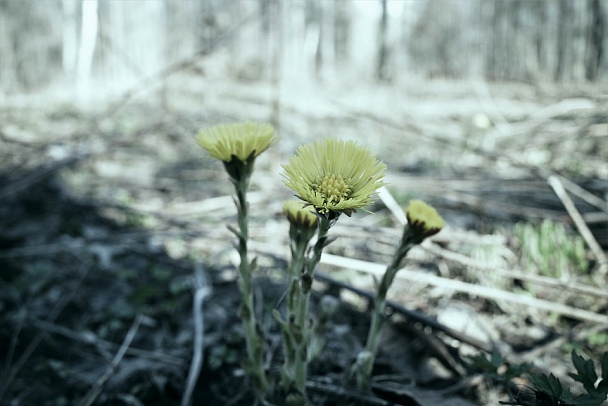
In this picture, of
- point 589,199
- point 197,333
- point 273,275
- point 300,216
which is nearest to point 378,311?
point 300,216

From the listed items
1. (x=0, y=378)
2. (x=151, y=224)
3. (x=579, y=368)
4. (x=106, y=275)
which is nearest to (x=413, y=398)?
(x=579, y=368)

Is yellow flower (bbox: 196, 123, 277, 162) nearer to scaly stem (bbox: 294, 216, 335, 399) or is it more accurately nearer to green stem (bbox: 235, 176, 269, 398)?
green stem (bbox: 235, 176, 269, 398)

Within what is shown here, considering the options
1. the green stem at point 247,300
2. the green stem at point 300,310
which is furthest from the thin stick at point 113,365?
the green stem at point 300,310

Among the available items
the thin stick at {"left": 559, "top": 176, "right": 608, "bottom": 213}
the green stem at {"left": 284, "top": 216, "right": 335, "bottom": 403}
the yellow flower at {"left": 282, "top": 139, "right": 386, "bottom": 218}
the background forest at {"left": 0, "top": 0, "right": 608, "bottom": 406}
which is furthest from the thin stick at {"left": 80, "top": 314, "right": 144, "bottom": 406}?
the thin stick at {"left": 559, "top": 176, "right": 608, "bottom": 213}

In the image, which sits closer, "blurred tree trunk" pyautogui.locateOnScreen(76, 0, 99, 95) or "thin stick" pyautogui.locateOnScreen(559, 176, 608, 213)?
"thin stick" pyautogui.locateOnScreen(559, 176, 608, 213)

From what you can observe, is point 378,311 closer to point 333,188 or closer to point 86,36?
point 333,188

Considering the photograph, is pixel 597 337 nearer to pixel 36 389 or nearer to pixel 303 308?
pixel 303 308
